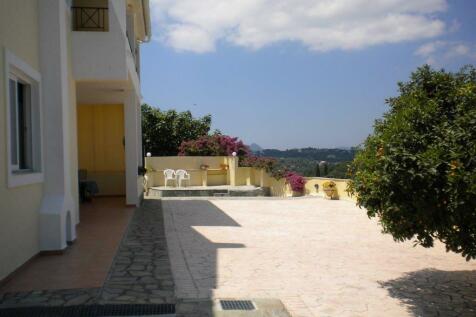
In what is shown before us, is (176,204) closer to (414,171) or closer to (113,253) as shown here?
(113,253)

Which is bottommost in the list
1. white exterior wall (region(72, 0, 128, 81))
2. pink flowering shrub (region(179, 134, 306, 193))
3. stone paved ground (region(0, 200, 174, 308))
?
stone paved ground (region(0, 200, 174, 308))

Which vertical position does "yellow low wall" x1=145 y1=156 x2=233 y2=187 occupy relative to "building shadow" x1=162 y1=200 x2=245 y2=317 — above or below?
above

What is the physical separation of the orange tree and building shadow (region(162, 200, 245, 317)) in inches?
96.6

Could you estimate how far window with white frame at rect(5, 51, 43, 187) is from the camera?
674 cm

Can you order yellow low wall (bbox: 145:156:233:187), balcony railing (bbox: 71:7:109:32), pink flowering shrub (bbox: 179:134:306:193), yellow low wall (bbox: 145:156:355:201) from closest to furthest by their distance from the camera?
1. balcony railing (bbox: 71:7:109:32)
2. yellow low wall (bbox: 145:156:355:201)
3. yellow low wall (bbox: 145:156:233:187)
4. pink flowering shrub (bbox: 179:134:306:193)

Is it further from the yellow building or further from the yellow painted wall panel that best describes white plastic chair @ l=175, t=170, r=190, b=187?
the yellow building

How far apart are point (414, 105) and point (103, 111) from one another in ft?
45.3

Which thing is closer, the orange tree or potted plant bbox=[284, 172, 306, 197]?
the orange tree

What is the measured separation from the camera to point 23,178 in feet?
22.2

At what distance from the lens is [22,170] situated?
286 inches

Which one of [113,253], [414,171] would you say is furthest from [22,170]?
[414,171]

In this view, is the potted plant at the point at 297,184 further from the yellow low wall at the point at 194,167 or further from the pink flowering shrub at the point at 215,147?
the pink flowering shrub at the point at 215,147

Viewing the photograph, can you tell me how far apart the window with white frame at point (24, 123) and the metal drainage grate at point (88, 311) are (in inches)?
82.7

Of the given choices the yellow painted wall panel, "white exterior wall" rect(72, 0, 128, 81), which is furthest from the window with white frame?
the yellow painted wall panel
